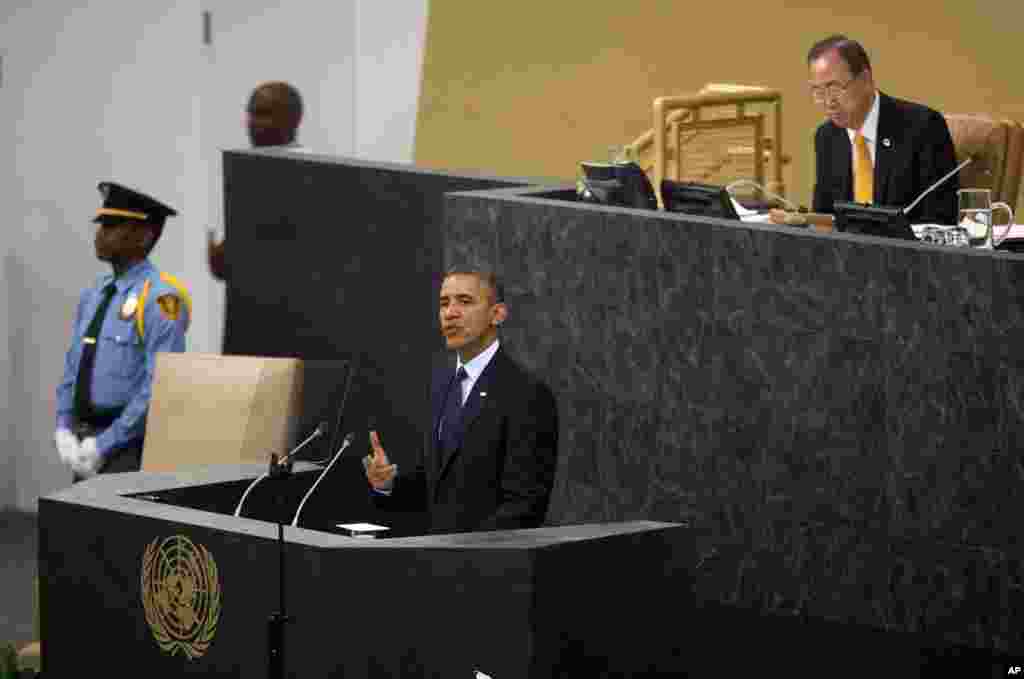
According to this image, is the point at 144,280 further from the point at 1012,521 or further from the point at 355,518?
the point at 1012,521

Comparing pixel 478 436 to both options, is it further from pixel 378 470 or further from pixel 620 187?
pixel 620 187

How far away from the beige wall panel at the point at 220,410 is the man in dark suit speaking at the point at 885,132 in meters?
2.14

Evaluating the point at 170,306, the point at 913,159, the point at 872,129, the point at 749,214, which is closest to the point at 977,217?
the point at 913,159

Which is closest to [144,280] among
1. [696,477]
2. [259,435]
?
[259,435]

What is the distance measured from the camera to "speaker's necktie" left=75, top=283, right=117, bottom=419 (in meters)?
8.53

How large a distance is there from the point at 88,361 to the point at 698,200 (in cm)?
289

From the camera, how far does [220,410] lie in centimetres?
789

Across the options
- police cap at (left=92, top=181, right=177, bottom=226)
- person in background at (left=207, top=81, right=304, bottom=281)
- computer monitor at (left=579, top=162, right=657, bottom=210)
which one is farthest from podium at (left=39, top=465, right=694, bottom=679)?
person in background at (left=207, top=81, right=304, bottom=281)

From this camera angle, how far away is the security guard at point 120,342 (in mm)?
8383

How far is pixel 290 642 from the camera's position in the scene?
17.9ft

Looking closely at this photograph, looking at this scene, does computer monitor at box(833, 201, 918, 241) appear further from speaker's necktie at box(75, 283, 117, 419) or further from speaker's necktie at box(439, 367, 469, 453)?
speaker's necktie at box(75, 283, 117, 419)

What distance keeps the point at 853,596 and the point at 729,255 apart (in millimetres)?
1041

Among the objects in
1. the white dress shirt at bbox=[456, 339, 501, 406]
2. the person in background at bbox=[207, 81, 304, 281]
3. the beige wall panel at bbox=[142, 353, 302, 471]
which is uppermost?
the person in background at bbox=[207, 81, 304, 281]

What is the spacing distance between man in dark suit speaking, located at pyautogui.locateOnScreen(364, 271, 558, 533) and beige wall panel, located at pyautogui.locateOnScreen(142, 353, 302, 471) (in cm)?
183
